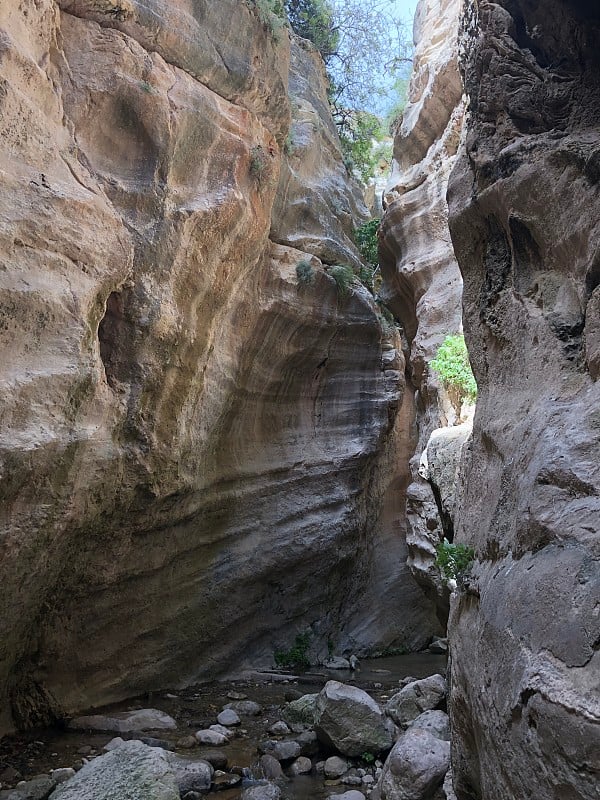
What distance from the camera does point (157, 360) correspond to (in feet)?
24.5

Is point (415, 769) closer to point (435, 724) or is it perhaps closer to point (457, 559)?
point (435, 724)

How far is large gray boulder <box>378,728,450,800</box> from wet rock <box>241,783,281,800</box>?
36.1 inches

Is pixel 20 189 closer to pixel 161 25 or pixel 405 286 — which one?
pixel 161 25

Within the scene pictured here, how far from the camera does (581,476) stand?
2799mm

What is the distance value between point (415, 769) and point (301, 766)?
1.75 m

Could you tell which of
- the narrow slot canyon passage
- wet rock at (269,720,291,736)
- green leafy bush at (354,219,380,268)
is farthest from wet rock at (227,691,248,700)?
green leafy bush at (354,219,380,268)

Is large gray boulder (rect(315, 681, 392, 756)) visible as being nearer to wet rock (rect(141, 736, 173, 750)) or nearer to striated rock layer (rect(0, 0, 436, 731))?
wet rock (rect(141, 736, 173, 750))

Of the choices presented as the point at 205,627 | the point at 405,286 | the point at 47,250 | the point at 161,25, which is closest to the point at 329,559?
the point at 205,627

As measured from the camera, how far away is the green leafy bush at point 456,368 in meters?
8.63

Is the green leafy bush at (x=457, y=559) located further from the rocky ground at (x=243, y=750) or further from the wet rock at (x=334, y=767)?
the wet rock at (x=334, y=767)

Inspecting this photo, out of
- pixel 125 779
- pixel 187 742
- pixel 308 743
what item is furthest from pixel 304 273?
pixel 125 779

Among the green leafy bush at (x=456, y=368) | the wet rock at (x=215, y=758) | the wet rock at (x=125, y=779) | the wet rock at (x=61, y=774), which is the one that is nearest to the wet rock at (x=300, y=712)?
the wet rock at (x=215, y=758)

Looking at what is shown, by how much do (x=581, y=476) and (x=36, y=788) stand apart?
4918 mm

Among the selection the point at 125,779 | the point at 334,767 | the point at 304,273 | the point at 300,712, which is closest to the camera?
the point at 125,779
